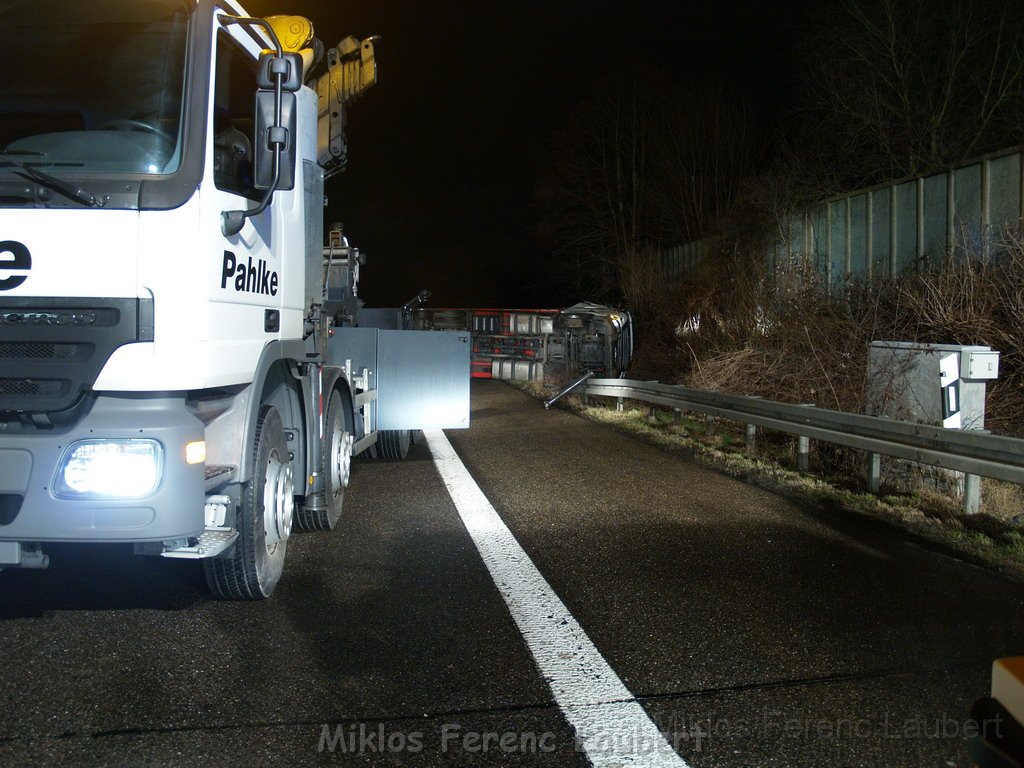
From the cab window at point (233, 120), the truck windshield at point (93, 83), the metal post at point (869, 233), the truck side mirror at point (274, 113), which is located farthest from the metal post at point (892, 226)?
the truck windshield at point (93, 83)

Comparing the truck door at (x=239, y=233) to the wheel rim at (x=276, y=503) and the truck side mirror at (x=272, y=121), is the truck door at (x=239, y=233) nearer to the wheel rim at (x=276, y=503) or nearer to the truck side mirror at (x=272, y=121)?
the truck side mirror at (x=272, y=121)

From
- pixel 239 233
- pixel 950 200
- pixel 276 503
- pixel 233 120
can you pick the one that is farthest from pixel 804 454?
pixel 233 120

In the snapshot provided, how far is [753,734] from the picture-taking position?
3492 mm

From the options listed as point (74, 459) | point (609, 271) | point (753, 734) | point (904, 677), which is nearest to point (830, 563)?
point (904, 677)

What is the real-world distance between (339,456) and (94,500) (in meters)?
3.30

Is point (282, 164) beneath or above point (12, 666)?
above

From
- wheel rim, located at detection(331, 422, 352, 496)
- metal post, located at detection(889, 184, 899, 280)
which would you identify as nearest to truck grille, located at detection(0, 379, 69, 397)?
wheel rim, located at detection(331, 422, 352, 496)

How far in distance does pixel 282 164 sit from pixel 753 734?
334cm

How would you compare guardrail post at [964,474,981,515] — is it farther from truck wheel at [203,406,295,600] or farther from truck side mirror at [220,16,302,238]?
truck side mirror at [220,16,302,238]

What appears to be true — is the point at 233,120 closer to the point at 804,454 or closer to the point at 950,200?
the point at 804,454

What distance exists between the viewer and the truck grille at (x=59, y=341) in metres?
3.85

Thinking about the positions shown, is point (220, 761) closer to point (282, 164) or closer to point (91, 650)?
point (91, 650)

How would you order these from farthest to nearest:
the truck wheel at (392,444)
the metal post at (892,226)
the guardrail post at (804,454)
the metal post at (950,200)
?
1. the metal post at (892,226)
2. the metal post at (950,200)
3. the truck wheel at (392,444)
4. the guardrail post at (804,454)

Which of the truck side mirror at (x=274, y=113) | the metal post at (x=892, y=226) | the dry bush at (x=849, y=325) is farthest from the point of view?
the metal post at (x=892, y=226)
